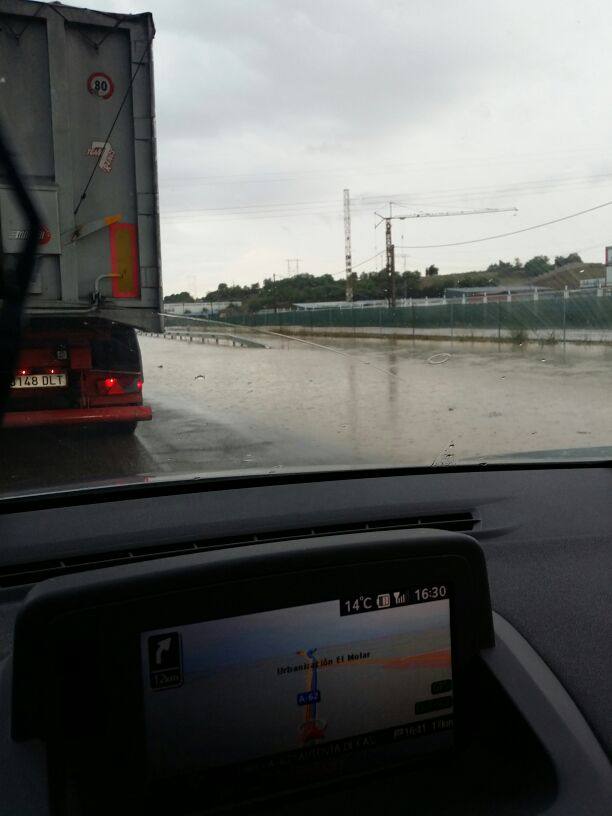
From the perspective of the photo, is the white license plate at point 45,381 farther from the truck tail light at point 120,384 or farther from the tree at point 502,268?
the tree at point 502,268

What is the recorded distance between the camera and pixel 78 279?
20.3ft

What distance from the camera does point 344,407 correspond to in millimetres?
5465

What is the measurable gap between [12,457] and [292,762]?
8.92 ft

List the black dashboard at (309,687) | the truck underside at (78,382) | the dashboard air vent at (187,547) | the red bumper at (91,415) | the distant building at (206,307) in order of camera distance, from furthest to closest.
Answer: the truck underside at (78,382), the red bumper at (91,415), the distant building at (206,307), the dashboard air vent at (187,547), the black dashboard at (309,687)

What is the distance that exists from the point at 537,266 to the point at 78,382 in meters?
3.18

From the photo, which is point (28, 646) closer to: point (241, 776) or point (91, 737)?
point (91, 737)

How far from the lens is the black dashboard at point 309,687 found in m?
1.91

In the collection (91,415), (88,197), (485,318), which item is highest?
(88,197)

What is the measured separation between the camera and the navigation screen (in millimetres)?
2020

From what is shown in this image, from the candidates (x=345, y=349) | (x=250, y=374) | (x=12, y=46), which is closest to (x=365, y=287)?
(x=345, y=349)

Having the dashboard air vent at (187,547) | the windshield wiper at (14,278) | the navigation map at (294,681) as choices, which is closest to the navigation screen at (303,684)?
the navigation map at (294,681)

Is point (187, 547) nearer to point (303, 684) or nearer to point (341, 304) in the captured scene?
point (303, 684)

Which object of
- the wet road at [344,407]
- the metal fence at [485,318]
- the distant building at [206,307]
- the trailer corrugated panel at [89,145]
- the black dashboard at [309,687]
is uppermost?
the trailer corrugated panel at [89,145]

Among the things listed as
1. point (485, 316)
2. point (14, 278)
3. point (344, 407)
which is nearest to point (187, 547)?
point (14, 278)
